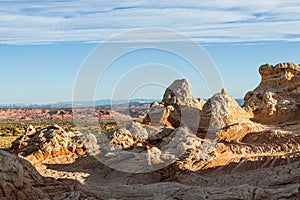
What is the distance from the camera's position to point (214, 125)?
20828 millimetres

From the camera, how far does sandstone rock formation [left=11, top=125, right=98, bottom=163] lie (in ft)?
58.0

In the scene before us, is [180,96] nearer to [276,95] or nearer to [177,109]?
[177,109]

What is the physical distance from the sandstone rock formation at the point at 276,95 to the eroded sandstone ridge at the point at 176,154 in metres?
0.89

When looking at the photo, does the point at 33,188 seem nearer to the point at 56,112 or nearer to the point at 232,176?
the point at 232,176

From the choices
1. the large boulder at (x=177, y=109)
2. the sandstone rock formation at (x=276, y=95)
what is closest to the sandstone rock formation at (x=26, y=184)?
the large boulder at (x=177, y=109)

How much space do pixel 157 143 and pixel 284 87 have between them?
10028 millimetres

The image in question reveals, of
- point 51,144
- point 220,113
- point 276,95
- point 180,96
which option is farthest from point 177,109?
point 51,144

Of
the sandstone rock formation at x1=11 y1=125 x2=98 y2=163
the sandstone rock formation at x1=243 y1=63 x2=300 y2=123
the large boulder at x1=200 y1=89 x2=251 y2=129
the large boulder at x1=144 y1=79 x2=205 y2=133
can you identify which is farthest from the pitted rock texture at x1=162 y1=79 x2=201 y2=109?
the sandstone rock formation at x1=11 y1=125 x2=98 y2=163

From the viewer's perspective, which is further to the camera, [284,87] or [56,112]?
[56,112]

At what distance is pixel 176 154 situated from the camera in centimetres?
1733

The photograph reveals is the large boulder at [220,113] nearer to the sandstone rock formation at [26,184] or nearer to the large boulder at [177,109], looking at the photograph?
the large boulder at [177,109]

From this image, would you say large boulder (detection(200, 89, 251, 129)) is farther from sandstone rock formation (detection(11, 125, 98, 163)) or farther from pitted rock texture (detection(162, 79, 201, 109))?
sandstone rock formation (detection(11, 125, 98, 163))

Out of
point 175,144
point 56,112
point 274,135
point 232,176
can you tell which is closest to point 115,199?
point 232,176

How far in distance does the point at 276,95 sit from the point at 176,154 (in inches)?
402
